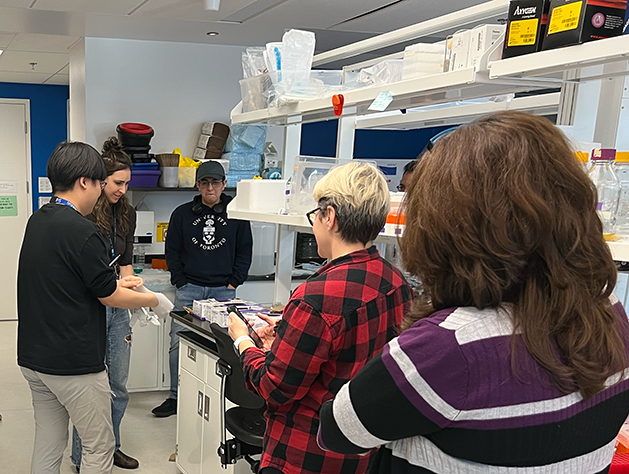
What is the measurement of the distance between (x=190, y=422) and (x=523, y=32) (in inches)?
95.4

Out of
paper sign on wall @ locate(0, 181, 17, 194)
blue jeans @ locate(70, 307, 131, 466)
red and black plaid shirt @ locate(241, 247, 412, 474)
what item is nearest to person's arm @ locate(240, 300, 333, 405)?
red and black plaid shirt @ locate(241, 247, 412, 474)

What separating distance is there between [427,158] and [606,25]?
615 mm

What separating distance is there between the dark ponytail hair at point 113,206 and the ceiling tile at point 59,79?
383cm

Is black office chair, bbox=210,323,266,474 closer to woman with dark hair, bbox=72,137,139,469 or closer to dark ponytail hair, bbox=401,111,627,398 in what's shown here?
woman with dark hair, bbox=72,137,139,469

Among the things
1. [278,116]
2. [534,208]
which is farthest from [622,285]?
[278,116]

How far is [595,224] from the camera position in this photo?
846 mm

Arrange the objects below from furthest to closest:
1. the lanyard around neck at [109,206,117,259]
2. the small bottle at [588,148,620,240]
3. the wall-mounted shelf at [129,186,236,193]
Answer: the wall-mounted shelf at [129,186,236,193]
the lanyard around neck at [109,206,117,259]
the small bottle at [588,148,620,240]

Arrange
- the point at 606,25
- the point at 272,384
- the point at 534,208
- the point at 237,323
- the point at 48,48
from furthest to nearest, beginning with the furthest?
the point at 48,48 < the point at 237,323 < the point at 272,384 < the point at 606,25 < the point at 534,208

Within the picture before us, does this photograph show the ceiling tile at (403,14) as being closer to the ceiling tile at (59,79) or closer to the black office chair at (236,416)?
the black office chair at (236,416)

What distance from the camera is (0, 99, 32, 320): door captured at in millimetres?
6828

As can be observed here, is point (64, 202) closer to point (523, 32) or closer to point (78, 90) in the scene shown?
point (523, 32)

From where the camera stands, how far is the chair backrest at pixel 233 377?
2.14 meters

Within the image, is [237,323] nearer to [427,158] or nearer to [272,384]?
[272,384]

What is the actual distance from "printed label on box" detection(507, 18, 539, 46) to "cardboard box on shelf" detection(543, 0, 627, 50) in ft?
0.27
